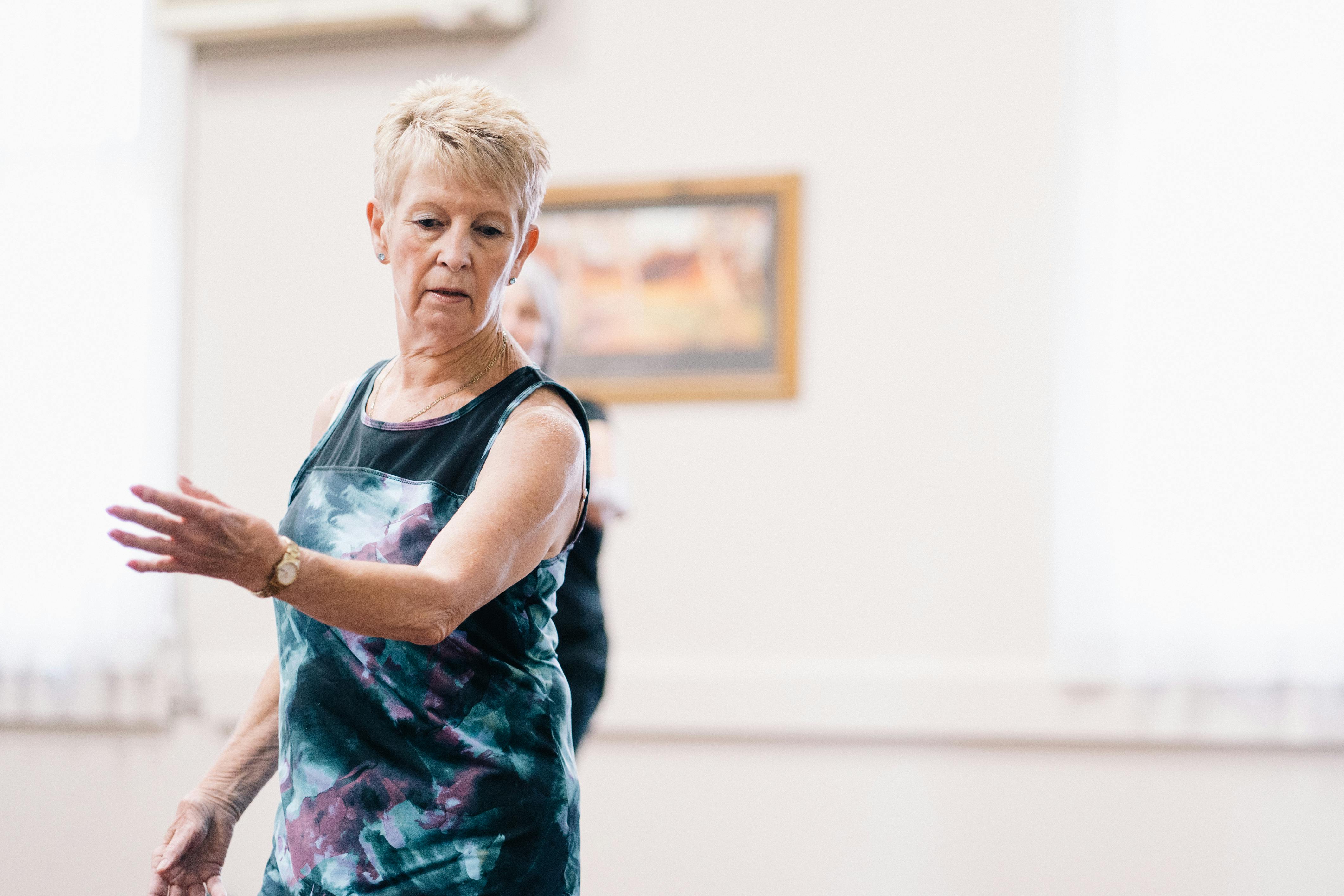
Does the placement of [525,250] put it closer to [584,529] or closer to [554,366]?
[584,529]

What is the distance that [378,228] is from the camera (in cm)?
114

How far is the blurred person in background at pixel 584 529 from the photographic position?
1887mm

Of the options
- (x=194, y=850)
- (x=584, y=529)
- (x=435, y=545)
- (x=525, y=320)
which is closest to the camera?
(x=435, y=545)

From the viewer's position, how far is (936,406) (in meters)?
2.93

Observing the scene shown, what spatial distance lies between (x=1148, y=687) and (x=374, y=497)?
2238 mm

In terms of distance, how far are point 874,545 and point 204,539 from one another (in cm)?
231

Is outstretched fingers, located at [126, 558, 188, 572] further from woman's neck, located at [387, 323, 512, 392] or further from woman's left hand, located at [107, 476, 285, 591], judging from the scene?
woman's neck, located at [387, 323, 512, 392]

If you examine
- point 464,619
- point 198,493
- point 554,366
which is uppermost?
point 554,366

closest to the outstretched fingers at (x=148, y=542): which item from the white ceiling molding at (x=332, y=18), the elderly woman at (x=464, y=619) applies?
the elderly woman at (x=464, y=619)

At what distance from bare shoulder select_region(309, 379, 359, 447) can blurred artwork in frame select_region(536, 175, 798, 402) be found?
1.69m

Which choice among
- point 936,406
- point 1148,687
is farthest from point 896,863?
point 936,406

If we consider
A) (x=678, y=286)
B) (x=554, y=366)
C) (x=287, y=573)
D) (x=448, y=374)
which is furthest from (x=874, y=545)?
(x=287, y=573)

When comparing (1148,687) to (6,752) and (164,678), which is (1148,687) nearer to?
(164,678)

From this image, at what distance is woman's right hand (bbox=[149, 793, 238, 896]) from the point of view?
3.82 ft
